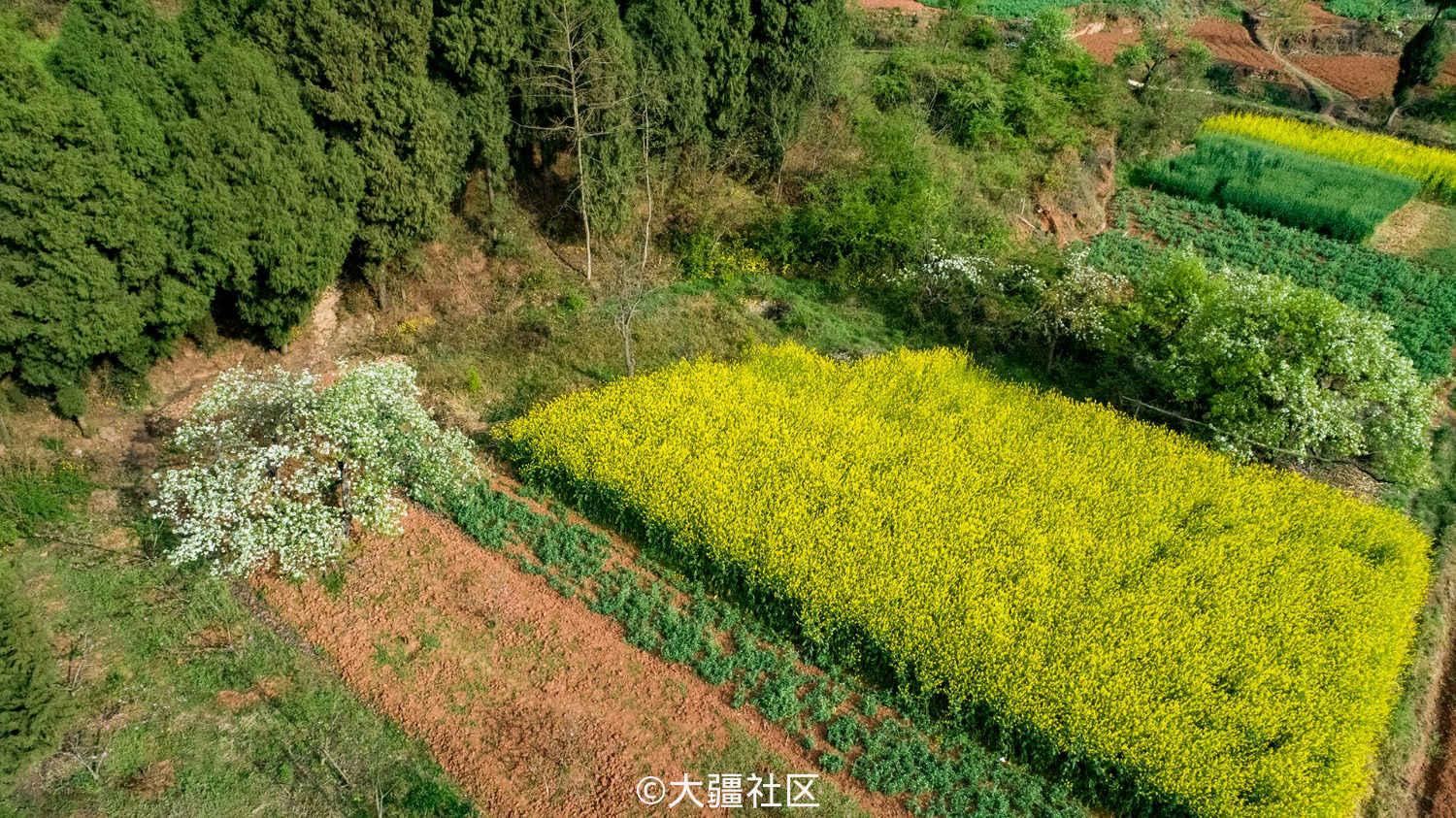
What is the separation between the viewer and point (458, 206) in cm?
2603

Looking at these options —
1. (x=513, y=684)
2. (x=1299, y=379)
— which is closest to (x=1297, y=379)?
(x=1299, y=379)

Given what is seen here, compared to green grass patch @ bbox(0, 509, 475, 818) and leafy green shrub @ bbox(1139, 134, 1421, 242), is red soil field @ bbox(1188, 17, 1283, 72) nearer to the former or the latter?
leafy green shrub @ bbox(1139, 134, 1421, 242)

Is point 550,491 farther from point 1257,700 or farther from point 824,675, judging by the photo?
point 1257,700

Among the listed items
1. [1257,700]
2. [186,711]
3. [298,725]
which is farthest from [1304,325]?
[186,711]

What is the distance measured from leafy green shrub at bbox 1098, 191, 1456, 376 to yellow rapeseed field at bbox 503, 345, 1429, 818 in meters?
12.6

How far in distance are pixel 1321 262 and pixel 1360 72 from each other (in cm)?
2794

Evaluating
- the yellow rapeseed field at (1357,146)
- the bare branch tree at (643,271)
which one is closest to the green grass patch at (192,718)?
the bare branch tree at (643,271)

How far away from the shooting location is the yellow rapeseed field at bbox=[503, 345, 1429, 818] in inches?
550

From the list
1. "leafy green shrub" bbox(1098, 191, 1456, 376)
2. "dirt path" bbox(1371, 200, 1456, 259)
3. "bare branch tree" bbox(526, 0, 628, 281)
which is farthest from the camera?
"dirt path" bbox(1371, 200, 1456, 259)

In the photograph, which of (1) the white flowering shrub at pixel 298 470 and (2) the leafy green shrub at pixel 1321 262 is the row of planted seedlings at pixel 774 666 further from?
(2) the leafy green shrub at pixel 1321 262

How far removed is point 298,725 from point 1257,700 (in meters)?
17.2

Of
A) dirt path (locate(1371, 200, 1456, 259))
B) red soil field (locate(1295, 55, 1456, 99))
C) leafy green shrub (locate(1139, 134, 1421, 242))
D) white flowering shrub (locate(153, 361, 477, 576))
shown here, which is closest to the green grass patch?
white flowering shrub (locate(153, 361, 477, 576))

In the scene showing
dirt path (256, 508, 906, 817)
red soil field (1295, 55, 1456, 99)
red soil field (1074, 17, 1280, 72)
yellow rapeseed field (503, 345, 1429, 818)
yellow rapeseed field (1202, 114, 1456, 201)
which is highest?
red soil field (1074, 17, 1280, 72)

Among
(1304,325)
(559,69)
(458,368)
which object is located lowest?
(458,368)
